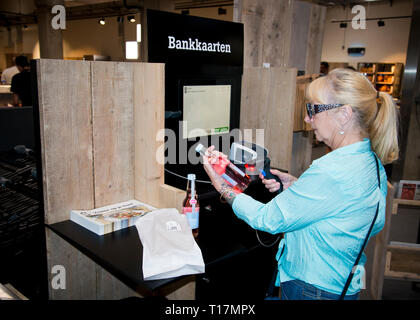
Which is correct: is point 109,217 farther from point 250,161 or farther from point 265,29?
point 265,29

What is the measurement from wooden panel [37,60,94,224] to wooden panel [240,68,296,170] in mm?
1235

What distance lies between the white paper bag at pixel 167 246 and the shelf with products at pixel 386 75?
11001 millimetres

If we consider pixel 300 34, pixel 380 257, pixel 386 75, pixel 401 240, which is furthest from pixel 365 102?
pixel 386 75

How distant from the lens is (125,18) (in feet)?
40.9

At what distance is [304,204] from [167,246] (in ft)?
1.74

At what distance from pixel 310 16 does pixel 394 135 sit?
2.64 metres

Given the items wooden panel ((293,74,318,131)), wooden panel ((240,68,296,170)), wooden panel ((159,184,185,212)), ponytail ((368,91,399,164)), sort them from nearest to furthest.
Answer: ponytail ((368,91,399,164)) < wooden panel ((159,184,185,212)) < wooden panel ((240,68,296,170)) < wooden panel ((293,74,318,131))

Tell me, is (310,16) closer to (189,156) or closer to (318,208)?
(189,156)

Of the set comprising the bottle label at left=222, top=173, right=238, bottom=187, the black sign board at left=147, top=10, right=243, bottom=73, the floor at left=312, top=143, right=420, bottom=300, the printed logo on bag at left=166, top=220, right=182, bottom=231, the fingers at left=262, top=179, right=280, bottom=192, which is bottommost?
the floor at left=312, top=143, right=420, bottom=300

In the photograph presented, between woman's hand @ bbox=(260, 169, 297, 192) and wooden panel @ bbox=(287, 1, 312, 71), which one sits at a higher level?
wooden panel @ bbox=(287, 1, 312, 71)

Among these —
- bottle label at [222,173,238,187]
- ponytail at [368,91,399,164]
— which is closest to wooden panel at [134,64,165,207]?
bottle label at [222,173,238,187]

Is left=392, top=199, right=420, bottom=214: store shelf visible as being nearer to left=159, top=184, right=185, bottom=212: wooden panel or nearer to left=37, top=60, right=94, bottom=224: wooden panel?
left=159, top=184, right=185, bottom=212: wooden panel

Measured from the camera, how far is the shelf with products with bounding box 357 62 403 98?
1085cm
